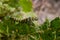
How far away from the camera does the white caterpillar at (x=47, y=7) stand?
7.46 feet

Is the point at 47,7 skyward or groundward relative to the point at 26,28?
skyward

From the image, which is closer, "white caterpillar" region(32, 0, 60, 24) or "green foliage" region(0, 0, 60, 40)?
"green foliage" region(0, 0, 60, 40)

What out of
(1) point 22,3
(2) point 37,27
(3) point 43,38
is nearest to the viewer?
(3) point 43,38

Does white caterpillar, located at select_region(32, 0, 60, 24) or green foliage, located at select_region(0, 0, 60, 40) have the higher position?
white caterpillar, located at select_region(32, 0, 60, 24)

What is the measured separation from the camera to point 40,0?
232cm

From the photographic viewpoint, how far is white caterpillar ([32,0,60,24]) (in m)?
2.27

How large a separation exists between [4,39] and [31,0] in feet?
1.83

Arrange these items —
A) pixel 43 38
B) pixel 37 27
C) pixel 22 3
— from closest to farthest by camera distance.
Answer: pixel 43 38 < pixel 37 27 < pixel 22 3

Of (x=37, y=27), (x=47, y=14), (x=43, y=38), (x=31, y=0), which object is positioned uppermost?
(x=31, y=0)

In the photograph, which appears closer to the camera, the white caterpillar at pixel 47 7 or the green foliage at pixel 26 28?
the green foliage at pixel 26 28

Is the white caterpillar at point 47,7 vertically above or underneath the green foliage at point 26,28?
above

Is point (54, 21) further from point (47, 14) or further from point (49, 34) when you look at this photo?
point (47, 14)

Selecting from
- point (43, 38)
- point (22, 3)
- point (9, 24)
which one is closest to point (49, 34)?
point (43, 38)

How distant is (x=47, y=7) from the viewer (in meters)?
2.34
